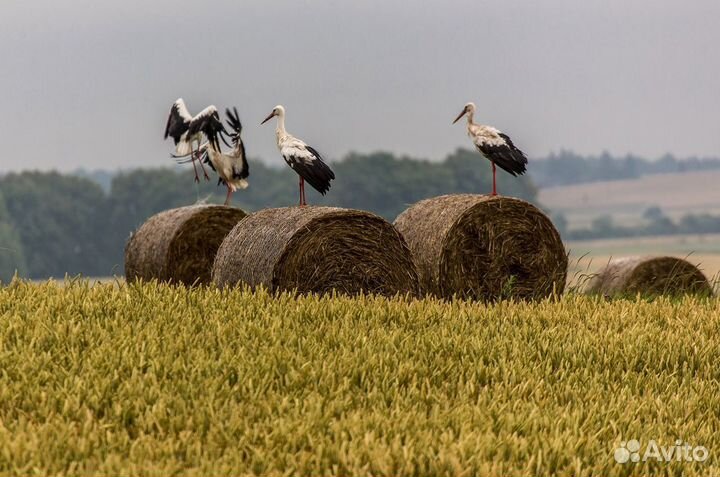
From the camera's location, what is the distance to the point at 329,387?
7.98 metres

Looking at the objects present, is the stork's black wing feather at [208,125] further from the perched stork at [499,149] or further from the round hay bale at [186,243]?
the perched stork at [499,149]

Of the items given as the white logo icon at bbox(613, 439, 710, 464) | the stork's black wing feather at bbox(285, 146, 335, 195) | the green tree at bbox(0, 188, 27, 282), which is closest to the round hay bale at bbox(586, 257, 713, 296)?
the stork's black wing feather at bbox(285, 146, 335, 195)

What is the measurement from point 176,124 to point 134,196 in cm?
6244

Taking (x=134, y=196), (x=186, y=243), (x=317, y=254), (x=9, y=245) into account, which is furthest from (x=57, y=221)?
(x=317, y=254)

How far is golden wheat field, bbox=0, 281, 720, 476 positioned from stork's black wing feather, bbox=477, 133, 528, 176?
3353 mm

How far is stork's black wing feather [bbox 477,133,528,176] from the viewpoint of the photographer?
14258mm

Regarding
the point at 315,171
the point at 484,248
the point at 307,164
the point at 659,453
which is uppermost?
the point at 307,164

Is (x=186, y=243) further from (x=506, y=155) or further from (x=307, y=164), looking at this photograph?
(x=506, y=155)

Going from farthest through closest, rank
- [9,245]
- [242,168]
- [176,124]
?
[9,245] → [176,124] → [242,168]

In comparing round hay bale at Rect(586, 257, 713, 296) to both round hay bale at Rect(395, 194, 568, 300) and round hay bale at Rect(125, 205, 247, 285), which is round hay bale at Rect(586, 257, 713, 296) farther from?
round hay bale at Rect(125, 205, 247, 285)

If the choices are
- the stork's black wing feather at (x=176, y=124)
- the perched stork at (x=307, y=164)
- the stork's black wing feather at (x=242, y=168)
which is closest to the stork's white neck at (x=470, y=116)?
the perched stork at (x=307, y=164)

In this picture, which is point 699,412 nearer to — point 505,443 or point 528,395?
point 528,395

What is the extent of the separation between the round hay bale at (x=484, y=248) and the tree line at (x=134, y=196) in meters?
52.0

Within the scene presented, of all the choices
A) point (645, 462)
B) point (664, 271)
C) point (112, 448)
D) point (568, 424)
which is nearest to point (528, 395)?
point (568, 424)
